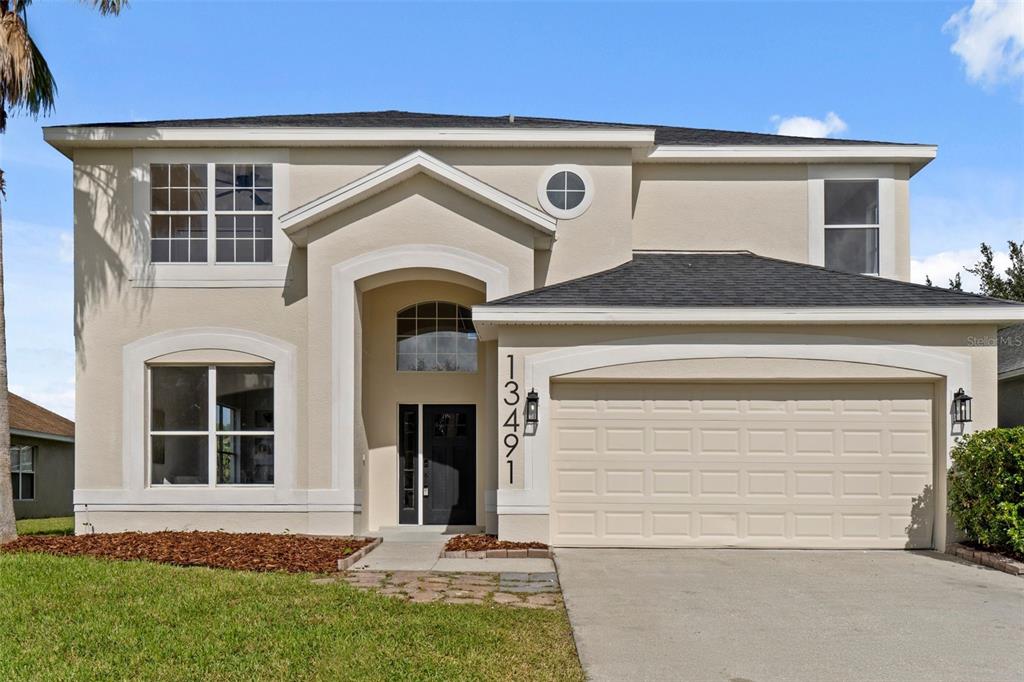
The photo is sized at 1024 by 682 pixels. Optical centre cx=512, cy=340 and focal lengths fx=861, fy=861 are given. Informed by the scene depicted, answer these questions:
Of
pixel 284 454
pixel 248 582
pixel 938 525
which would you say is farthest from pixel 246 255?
pixel 938 525

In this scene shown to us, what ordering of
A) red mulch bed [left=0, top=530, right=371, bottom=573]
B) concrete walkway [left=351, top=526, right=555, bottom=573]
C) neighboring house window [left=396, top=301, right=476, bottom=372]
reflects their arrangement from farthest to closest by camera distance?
1. neighboring house window [left=396, top=301, right=476, bottom=372]
2. concrete walkway [left=351, top=526, right=555, bottom=573]
3. red mulch bed [left=0, top=530, right=371, bottom=573]

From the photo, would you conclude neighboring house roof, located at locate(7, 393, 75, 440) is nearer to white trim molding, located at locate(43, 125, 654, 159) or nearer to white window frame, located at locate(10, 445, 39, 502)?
white window frame, located at locate(10, 445, 39, 502)

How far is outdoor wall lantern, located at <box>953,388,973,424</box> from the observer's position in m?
11.7

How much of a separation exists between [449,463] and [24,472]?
16.3 meters

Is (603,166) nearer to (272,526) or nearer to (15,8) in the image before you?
(272,526)

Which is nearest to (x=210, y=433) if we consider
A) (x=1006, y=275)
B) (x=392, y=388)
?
(x=392, y=388)

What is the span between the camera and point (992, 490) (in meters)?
10.8

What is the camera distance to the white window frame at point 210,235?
14000mm

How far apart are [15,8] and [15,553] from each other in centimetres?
766

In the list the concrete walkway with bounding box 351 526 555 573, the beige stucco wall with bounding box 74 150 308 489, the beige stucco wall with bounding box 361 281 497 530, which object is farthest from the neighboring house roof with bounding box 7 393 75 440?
the concrete walkway with bounding box 351 526 555 573

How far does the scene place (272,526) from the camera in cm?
1348

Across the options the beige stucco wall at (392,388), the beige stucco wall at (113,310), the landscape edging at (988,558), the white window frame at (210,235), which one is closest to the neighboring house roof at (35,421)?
the beige stucco wall at (113,310)

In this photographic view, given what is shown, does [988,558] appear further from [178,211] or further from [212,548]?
[178,211]

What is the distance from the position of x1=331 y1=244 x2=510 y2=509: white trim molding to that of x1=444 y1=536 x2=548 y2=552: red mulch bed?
7.62 ft
